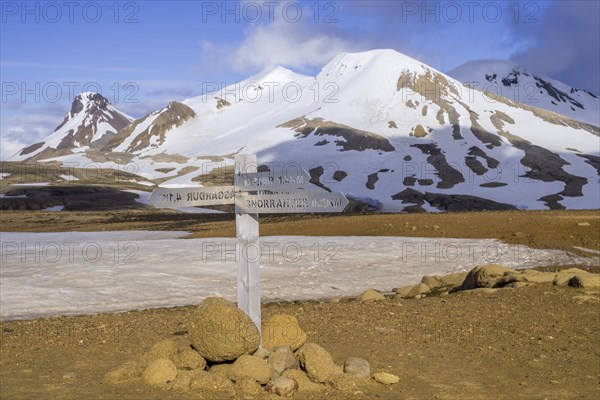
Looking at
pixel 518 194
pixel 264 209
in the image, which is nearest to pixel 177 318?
pixel 264 209

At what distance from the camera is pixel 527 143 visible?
173 m

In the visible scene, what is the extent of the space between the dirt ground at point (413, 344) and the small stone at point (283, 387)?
0.90 ft

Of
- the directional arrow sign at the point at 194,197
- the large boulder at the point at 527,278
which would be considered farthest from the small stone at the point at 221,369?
the large boulder at the point at 527,278

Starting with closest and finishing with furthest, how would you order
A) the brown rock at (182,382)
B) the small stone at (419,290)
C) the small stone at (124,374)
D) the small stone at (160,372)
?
the brown rock at (182,382) → the small stone at (160,372) → the small stone at (124,374) → the small stone at (419,290)

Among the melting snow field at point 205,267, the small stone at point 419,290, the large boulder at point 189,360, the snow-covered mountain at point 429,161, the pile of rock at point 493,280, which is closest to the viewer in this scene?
the large boulder at point 189,360

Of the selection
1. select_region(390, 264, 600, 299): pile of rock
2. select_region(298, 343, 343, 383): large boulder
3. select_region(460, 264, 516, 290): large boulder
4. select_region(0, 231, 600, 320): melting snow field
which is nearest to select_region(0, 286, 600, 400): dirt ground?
select_region(298, 343, 343, 383): large boulder

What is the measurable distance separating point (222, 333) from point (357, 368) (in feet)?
6.14

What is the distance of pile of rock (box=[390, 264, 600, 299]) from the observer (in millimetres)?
16897

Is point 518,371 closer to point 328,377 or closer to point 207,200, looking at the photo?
point 328,377

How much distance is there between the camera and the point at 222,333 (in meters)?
9.38

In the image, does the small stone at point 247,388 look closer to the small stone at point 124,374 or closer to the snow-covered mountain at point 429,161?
the small stone at point 124,374

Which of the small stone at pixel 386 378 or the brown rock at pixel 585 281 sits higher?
the brown rock at pixel 585 281

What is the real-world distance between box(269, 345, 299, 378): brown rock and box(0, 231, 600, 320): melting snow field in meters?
9.40

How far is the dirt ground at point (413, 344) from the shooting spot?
9.27 meters
